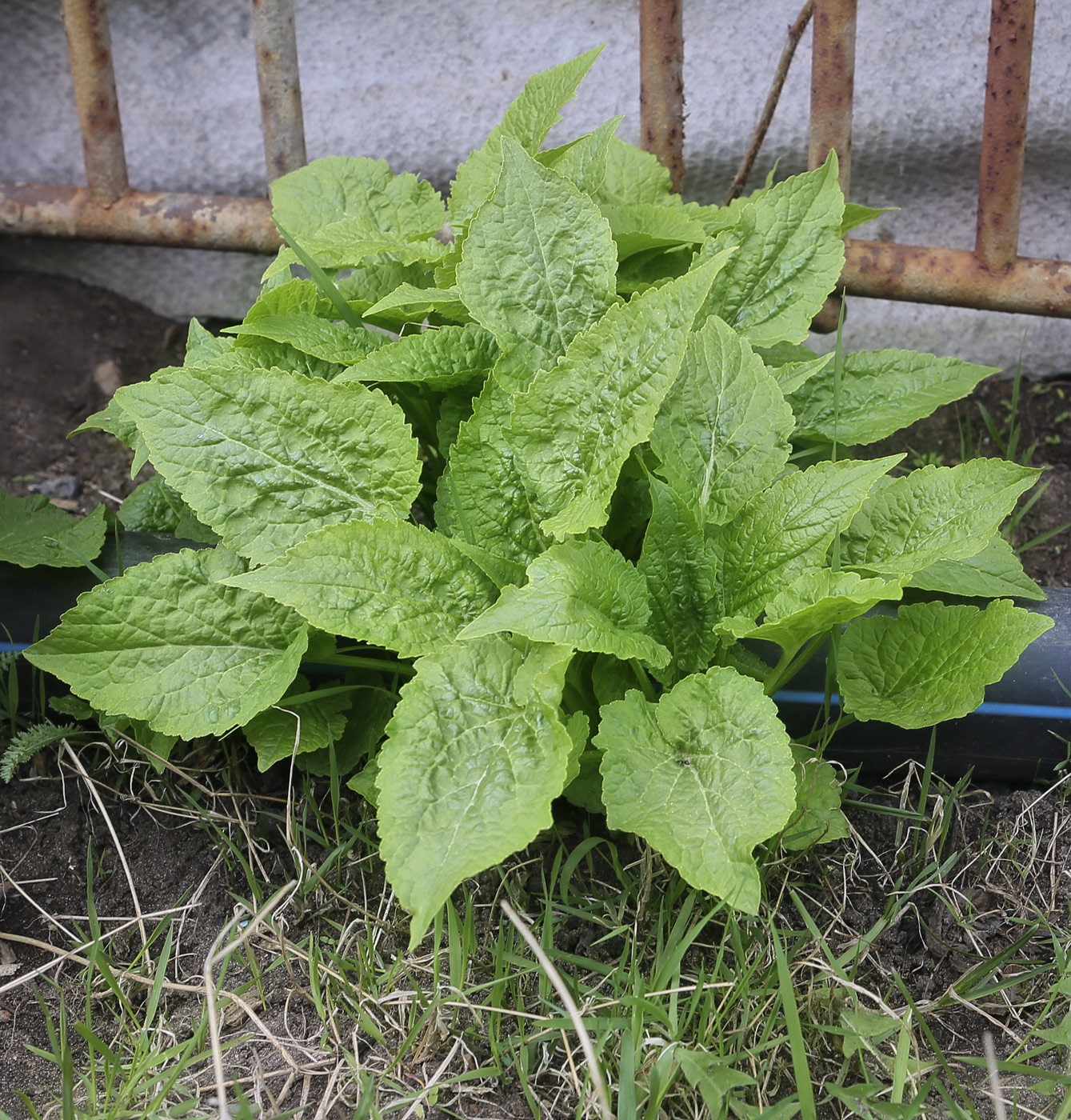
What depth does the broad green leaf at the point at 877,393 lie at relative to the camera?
148 centimetres

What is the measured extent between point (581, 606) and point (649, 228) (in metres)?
0.68

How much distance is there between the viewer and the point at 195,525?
5.27 feet

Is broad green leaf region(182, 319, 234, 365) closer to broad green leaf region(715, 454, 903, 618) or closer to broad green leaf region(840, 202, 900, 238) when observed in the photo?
broad green leaf region(715, 454, 903, 618)

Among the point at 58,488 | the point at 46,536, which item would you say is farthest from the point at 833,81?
the point at 58,488

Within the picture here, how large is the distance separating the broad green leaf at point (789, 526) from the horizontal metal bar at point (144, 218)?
1.29 metres

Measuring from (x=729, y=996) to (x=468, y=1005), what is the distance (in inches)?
11.5

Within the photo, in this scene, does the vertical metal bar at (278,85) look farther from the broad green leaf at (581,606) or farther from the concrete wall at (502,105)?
the broad green leaf at (581,606)

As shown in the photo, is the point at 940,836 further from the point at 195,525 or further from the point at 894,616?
the point at 195,525

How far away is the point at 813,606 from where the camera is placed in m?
1.06

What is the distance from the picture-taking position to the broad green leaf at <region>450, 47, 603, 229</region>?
1.42 metres

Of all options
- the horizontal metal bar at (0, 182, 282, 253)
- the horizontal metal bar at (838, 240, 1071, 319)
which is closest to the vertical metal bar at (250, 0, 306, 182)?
the horizontal metal bar at (0, 182, 282, 253)

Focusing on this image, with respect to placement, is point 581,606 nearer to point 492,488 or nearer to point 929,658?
point 492,488

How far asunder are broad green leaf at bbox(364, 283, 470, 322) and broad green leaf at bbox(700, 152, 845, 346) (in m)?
0.36

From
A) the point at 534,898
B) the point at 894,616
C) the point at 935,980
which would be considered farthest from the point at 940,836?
the point at 534,898
